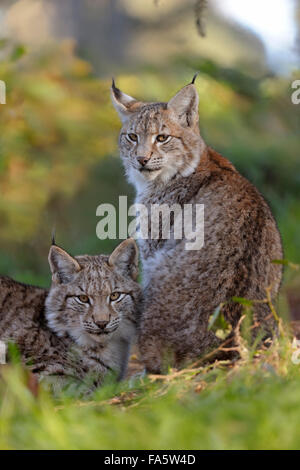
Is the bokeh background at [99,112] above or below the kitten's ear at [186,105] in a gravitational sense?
above

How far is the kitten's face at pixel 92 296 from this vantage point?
4395mm

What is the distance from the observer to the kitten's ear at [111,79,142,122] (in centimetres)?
564

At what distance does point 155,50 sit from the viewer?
11.2m

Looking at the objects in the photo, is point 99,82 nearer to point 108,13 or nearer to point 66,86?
point 66,86

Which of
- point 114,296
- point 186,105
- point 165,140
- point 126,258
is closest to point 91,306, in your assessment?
point 114,296

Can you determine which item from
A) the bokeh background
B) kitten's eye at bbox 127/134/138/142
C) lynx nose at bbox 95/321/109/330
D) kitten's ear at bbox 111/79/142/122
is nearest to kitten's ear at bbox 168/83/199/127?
kitten's eye at bbox 127/134/138/142

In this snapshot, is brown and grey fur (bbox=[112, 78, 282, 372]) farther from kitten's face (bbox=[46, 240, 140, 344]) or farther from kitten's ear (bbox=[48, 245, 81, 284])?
kitten's ear (bbox=[48, 245, 81, 284])

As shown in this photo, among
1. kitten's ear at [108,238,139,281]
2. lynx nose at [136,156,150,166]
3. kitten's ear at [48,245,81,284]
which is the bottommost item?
kitten's ear at [48,245,81,284]

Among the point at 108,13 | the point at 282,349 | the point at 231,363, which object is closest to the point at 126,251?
the point at 231,363

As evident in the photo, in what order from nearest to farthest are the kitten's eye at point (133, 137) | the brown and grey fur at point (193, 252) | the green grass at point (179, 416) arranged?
the green grass at point (179, 416) < the brown and grey fur at point (193, 252) < the kitten's eye at point (133, 137)

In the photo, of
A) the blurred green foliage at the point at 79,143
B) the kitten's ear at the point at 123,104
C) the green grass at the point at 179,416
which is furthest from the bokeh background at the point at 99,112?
the green grass at the point at 179,416

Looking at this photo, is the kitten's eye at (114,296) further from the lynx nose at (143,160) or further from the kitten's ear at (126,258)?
the lynx nose at (143,160)

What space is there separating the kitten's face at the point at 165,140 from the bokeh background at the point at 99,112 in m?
4.37

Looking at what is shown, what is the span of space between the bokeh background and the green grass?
21.0 ft
